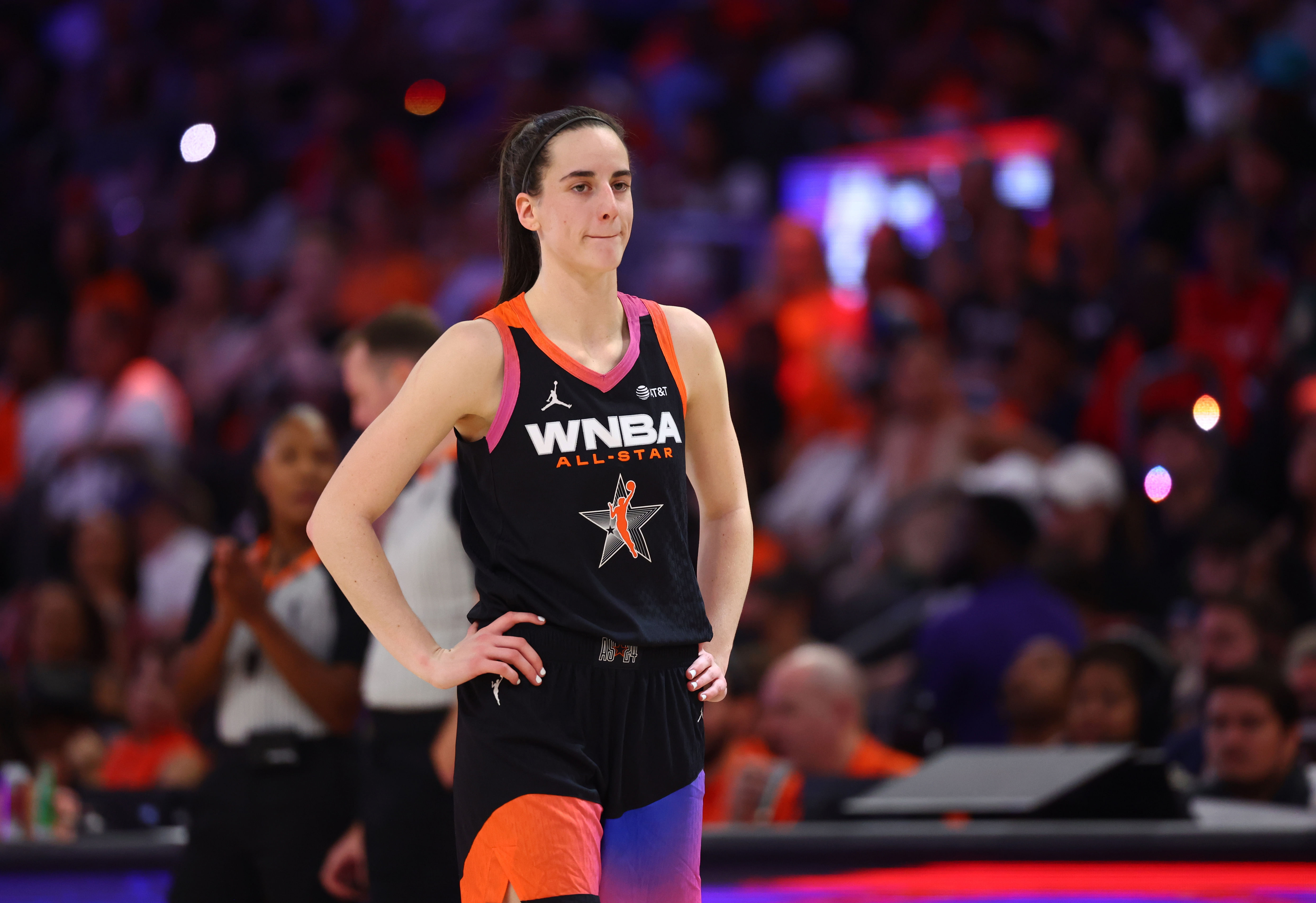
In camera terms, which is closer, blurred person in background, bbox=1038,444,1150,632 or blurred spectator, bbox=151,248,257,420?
blurred person in background, bbox=1038,444,1150,632

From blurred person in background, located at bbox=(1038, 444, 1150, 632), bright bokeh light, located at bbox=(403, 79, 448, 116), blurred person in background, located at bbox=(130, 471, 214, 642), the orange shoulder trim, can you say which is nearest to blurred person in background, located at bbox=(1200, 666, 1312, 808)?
blurred person in background, located at bbox=(1038, 444, 1150, 632)

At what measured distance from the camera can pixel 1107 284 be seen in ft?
26.1

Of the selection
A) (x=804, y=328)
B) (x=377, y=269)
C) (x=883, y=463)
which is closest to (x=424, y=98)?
(x=377, y=269)

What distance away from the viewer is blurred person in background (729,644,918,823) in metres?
5.41

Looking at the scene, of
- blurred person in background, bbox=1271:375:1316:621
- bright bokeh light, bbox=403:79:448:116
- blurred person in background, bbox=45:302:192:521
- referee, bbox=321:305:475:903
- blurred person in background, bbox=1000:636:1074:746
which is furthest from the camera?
bright bokeh light, bbox=403:79:448:116

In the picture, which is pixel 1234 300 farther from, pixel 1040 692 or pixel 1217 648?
pixel 1040 692

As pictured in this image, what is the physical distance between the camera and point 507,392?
2.66m

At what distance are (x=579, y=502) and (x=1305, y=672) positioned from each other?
3686 mm

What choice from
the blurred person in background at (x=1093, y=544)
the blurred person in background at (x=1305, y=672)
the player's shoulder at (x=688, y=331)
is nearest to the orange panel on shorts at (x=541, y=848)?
the player's shoulder at (x=688, y=331)

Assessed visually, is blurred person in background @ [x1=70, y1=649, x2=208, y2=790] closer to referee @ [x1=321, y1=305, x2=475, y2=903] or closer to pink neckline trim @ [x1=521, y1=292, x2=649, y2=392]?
referee @ [x1=321, y1=305, x2=475, y2=903]

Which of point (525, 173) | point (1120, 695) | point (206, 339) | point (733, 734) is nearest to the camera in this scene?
point (525, 173)

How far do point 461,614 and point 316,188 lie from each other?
736 cm

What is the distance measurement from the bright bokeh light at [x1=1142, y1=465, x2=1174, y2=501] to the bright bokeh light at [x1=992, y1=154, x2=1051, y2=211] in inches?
103

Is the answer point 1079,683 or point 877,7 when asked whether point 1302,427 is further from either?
point 877,7
